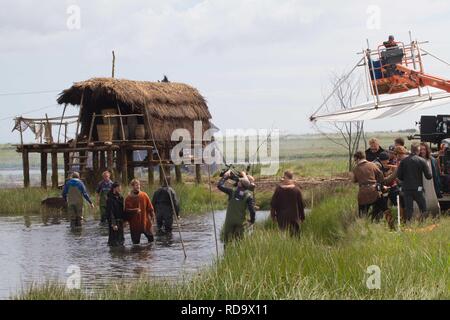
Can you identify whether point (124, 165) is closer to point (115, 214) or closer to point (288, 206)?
point (115, 214)

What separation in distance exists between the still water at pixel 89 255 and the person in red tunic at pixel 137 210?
376 mm

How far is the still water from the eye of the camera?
1582cm

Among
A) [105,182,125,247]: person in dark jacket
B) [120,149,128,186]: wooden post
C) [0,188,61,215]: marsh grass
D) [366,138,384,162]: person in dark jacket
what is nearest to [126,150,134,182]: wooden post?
[120,149,128,186]: wooden post

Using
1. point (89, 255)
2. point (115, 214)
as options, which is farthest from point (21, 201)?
point (89, 255)

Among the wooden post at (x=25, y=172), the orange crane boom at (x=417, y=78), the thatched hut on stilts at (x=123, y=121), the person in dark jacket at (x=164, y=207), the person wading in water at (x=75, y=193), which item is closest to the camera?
the person in dark jacket at (x=164, y=207)

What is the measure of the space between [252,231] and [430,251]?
4.52 m

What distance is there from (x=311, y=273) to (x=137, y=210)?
812 cm

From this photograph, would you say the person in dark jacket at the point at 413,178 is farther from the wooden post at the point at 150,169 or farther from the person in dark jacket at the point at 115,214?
the wooden post at the point at 150,169

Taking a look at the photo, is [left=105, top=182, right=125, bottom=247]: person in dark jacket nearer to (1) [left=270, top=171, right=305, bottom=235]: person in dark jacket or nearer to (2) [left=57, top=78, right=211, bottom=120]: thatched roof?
(1) [left=270, top=171, right=305, bottom=235]: person in dark jacket

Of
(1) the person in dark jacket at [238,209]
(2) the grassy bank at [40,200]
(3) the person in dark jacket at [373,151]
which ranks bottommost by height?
(2) the grassy bank at [40,200]

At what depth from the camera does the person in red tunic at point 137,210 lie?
19.4 metres

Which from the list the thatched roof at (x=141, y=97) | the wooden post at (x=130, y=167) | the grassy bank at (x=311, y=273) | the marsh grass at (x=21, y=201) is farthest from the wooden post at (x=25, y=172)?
the grassy bank at (x=311, y=273)
